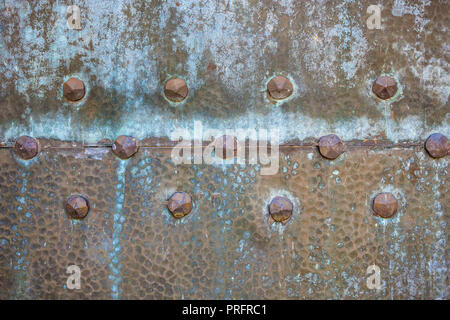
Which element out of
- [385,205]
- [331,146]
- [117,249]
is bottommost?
[117,249]

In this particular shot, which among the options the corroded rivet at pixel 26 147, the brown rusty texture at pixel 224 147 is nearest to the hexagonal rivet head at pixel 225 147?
the brown rusty texture at pixel 224 147

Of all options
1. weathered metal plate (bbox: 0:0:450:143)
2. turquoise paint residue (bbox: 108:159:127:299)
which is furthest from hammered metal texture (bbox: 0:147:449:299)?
weathered metal plate (bbox: 0:0:450:143)

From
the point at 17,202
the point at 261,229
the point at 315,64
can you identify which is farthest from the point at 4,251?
the point at 315,64

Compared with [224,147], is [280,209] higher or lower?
lower

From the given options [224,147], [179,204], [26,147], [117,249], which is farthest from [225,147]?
[26,147]

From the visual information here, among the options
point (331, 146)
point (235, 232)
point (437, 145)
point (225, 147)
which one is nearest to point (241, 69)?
point (225, 147)

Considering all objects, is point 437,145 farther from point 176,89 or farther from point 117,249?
point 117,249

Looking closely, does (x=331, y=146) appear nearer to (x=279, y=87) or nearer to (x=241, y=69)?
(x=279, y=87)
